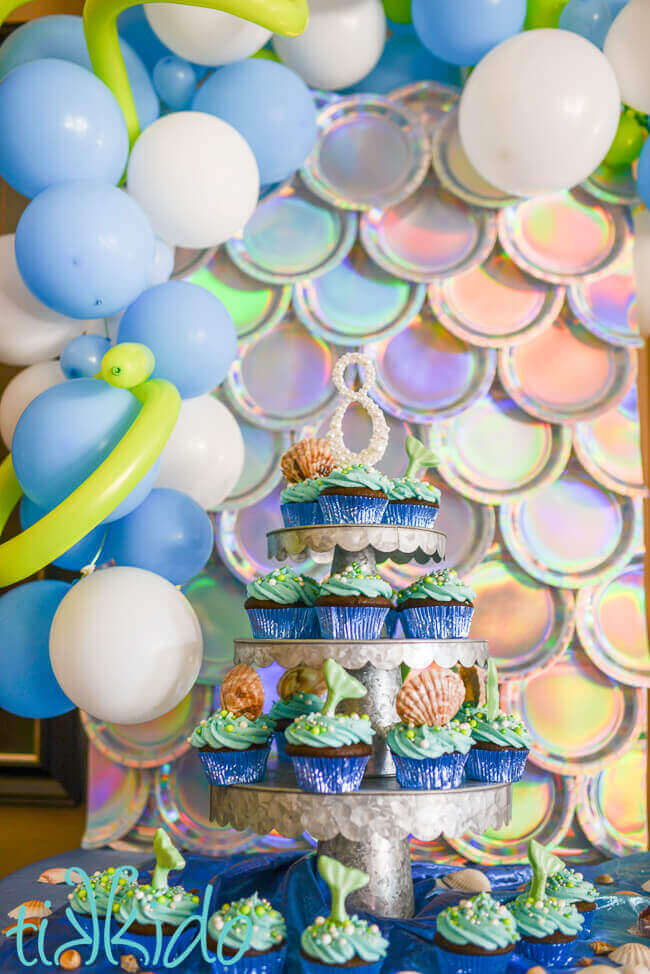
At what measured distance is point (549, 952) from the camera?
1440 mm

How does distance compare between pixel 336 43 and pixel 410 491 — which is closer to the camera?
pixel 410 491

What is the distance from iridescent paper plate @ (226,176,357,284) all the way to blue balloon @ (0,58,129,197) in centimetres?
57

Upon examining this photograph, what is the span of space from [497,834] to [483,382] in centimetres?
108

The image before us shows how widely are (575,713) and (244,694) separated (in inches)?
→ 37.9

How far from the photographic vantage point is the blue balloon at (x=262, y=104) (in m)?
2.04

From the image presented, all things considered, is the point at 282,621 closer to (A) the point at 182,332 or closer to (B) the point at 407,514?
(B) the point at 407,514

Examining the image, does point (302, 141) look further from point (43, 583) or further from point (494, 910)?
point (494, 910)

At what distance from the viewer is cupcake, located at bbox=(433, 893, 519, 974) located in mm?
1339

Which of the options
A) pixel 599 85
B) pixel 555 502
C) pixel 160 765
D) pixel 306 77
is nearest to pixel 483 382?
pixel 555 502

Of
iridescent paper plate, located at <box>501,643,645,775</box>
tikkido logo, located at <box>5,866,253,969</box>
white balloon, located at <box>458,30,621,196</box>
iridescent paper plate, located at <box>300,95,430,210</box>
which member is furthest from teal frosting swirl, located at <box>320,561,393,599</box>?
iridescent paper plate, located at <box>300,95,430,210</box>

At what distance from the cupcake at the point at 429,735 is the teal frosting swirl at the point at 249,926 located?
287 millimetres

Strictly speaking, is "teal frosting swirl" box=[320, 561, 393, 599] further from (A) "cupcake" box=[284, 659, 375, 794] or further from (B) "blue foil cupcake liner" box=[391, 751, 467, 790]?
(B) "blue foil cupcake liner" box=[391, 751, 467, 790]

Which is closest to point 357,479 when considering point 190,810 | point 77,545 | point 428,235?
point 77,545

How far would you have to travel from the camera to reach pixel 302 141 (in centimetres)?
214
